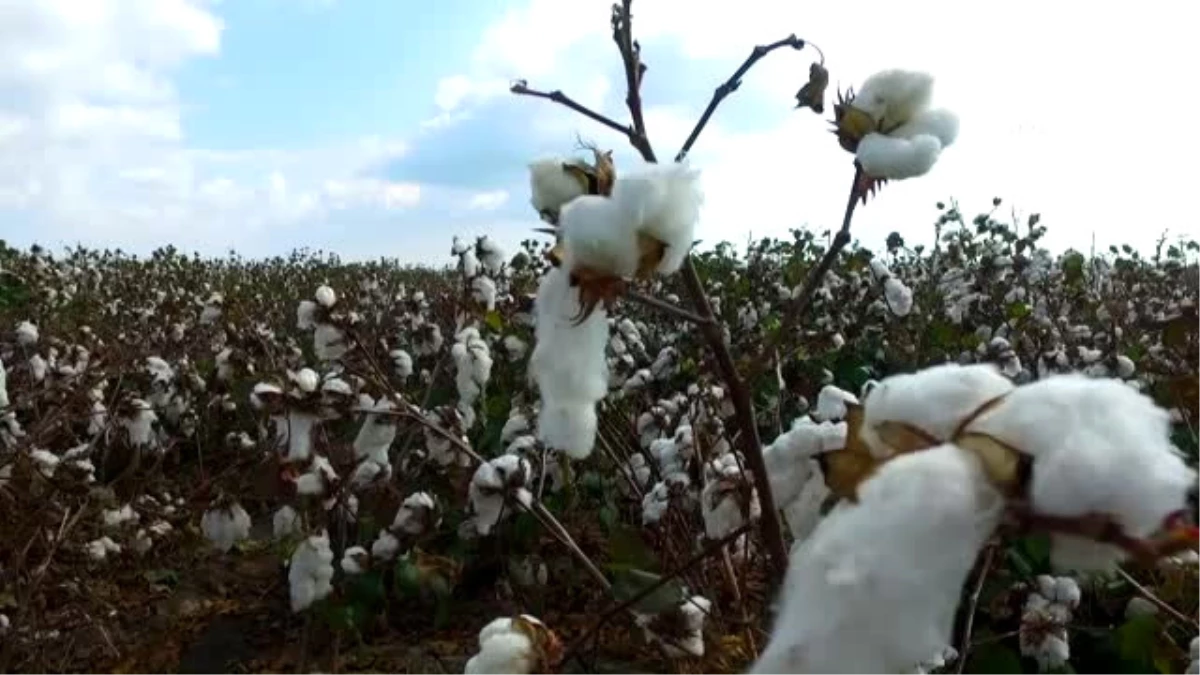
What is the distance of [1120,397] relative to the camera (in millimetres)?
642

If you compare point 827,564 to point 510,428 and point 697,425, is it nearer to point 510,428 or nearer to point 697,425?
point 697,425

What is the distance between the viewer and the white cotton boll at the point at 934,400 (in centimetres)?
73

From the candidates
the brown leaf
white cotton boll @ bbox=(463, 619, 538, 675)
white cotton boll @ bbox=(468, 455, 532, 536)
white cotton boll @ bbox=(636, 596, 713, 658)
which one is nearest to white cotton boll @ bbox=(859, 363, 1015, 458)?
white cotton boll @ bbox=(463, 619, 538, 675)

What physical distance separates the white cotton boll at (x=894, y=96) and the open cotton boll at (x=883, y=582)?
0.74 m

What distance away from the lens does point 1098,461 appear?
61 cm

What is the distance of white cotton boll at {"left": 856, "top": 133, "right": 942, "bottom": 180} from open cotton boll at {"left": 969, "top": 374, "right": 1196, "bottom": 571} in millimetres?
624

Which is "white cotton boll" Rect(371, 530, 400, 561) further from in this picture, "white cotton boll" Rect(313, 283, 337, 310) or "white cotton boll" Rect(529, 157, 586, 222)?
"white cotton boll" Rect(529, 157, 586, 222)

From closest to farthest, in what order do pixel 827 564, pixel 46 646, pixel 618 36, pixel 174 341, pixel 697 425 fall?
1. pixel 827 564
2. pixel 618 36
3. pixel 697 425
4. pixel 46 646
5. pixel 174 341

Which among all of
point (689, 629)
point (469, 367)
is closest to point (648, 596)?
point (689, 629)

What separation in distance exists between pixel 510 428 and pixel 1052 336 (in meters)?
2.35

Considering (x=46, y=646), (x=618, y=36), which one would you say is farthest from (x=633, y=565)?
(x=46, y=646)

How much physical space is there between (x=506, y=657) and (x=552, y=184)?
0.49 m

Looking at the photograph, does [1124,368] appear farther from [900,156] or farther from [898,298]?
[900,156]

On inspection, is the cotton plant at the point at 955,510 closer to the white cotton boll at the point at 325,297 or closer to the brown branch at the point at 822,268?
the brown branch at the point at 822,268
